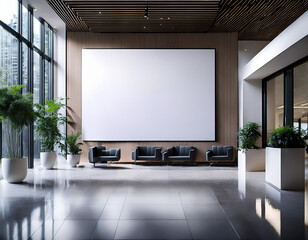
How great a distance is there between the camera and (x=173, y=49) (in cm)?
1310

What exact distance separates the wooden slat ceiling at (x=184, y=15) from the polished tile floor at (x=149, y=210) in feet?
17.8

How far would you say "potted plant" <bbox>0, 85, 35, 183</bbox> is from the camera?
24.5 ft

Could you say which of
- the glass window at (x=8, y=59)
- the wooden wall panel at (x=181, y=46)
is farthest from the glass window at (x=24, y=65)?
the wooden wall panel at (x=181, y=46)

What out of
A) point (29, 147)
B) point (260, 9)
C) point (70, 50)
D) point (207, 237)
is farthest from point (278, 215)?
point (70, 50)

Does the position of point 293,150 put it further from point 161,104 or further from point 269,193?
point 161,104

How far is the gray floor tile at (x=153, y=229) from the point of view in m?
3.84

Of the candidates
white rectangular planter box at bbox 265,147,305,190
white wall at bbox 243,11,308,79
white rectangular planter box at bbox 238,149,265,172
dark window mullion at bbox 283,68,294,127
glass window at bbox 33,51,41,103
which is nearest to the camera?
white wall at bbox 243,11,308,79

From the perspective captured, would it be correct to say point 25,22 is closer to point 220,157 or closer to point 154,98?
point 154,98

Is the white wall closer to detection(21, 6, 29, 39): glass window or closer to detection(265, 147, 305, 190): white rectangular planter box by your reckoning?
detection(265, 147, 305, 190): white rectangular planter box

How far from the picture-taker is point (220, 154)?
1280 centimetres

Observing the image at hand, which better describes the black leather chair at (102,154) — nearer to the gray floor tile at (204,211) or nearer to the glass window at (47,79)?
the glass window at (47,79)

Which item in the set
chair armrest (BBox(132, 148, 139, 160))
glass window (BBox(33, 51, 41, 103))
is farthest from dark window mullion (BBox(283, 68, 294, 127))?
glass window (BBox(33, 51, 41, 103))

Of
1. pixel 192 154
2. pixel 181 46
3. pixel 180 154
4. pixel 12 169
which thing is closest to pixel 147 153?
pixel 180 154

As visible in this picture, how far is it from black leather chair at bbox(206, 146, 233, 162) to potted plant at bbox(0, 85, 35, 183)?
6908 millimetres
